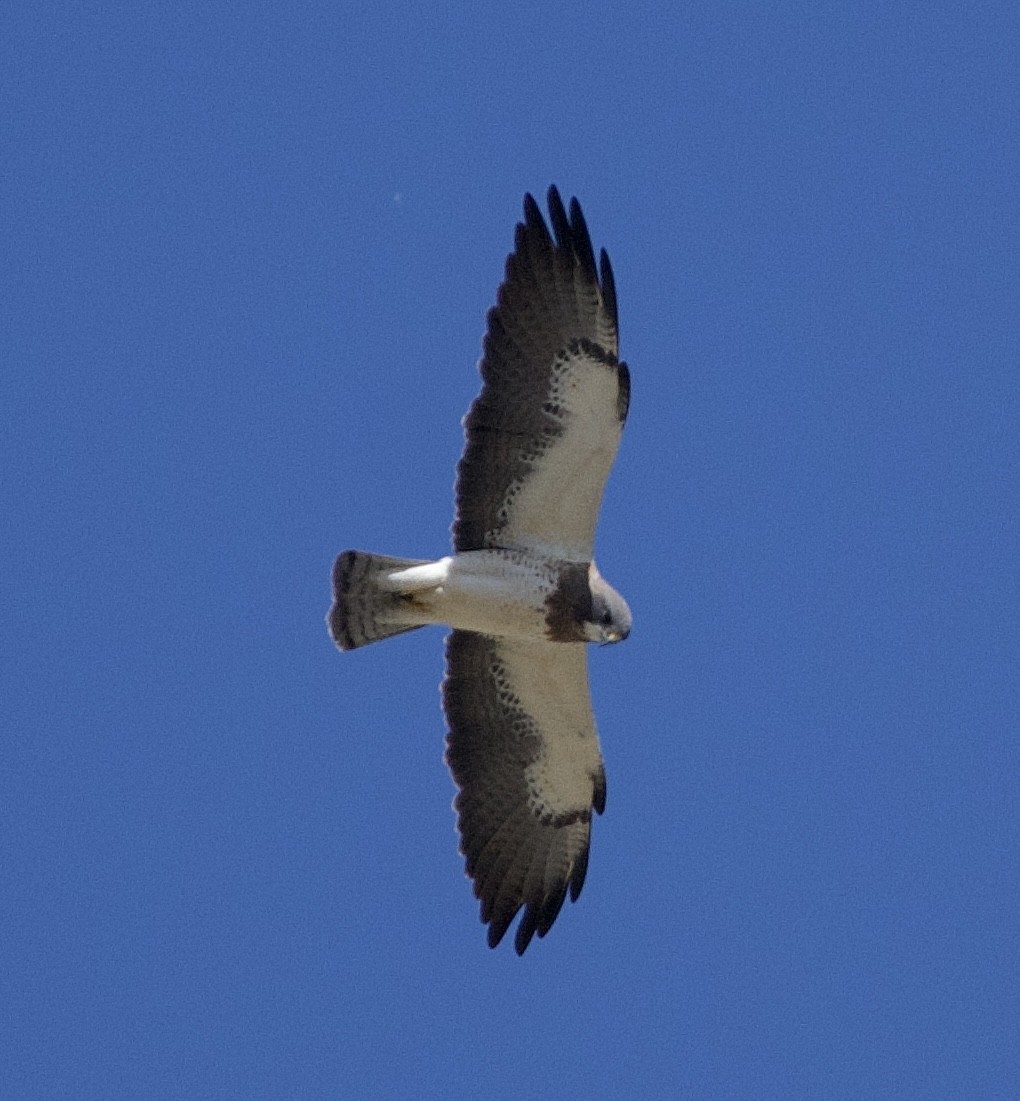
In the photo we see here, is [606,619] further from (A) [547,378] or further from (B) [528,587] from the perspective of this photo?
(A) [547,378]

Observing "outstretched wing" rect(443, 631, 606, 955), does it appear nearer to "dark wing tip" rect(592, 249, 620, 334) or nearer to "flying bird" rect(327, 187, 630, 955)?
"flying bird" rect(327, 187, 630, 955)

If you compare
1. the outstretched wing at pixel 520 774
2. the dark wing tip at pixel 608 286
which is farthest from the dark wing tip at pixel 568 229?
the outstretched wing at pixel 520 774

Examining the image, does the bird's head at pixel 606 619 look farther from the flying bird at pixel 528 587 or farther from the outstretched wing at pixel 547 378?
the outstretched wing at pixel 547 378

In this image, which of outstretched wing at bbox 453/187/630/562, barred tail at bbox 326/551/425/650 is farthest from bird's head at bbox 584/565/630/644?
barred tail at bbox 326/551/425/650

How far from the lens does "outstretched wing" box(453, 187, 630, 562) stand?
1260 centimetres

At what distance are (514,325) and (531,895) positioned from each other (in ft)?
10.3

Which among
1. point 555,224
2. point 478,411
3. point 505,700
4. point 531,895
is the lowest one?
point 531,895

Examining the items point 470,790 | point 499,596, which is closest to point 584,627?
point 499,596

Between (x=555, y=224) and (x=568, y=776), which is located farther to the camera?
(x=568, y=776)

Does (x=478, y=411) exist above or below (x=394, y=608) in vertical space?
above

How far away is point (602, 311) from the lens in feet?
41.5

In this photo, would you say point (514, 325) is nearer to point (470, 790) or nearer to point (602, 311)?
point (602, 311)

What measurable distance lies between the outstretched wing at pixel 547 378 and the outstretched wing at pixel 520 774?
104cm

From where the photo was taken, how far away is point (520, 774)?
A: 13.8m
